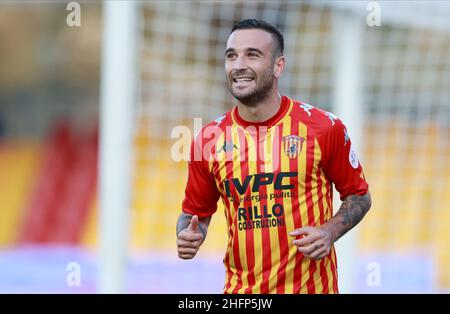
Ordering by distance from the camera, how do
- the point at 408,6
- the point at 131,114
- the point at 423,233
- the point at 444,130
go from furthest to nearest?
the point at 423,233 → the point at 444,130 → the point at 408,6 → the point at 131,114

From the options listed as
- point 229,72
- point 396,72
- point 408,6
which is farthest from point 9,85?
point 229,72

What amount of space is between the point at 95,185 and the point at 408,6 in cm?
997

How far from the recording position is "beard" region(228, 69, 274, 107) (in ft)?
12.0

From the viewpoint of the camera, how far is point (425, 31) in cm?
Result: 804

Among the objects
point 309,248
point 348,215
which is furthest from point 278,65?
point 309,248

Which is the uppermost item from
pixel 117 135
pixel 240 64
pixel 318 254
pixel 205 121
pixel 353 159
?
pixel 240 64

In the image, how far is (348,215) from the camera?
145 inches

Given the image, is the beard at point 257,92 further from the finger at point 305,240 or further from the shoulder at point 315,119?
the finger at point 305,240

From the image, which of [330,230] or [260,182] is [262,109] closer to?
[260,182]

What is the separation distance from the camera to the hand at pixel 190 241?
3.66 metres

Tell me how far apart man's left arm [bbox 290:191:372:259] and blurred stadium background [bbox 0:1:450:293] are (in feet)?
6.40

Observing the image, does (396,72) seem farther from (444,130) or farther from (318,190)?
(318,190)

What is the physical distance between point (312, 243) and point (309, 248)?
0.03m

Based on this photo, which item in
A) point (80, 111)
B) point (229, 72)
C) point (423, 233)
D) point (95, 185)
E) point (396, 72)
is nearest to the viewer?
point (229, 72)
